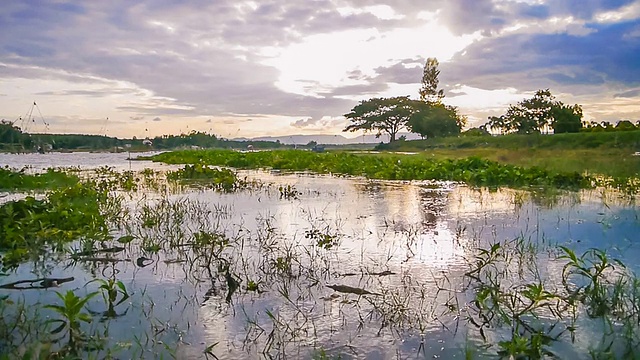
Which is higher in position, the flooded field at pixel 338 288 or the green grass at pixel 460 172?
the green grass at pixel 460 172

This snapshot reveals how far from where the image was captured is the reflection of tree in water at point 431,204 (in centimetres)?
874

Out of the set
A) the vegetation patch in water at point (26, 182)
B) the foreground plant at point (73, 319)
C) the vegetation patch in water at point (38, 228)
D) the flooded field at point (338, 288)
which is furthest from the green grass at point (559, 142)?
the foreground plant at point (73, 319)

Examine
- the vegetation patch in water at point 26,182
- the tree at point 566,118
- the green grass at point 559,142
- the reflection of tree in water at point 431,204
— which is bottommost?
the reflection of tree in water at point 431,204

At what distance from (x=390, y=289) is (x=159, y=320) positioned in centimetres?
223

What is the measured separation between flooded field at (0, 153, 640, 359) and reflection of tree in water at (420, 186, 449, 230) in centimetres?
11

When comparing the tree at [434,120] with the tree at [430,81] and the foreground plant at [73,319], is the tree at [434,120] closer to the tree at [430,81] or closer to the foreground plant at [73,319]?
the tree at [430,81]

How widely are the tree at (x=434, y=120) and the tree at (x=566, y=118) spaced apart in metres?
10.1

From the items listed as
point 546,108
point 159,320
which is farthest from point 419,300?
point 546,108

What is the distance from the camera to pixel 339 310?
4453 mm

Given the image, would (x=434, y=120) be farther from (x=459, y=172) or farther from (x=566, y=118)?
(x=459, y=172)

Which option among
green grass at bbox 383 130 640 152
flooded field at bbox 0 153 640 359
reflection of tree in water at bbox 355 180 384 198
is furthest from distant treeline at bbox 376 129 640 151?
flooded field at bbox 0 153 640 359

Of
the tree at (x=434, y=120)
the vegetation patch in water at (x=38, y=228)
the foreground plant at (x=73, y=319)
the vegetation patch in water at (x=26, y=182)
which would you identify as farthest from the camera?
the tree at (x=434, y=120)

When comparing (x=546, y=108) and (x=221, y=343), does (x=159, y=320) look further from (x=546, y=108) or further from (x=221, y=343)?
(x=546, y=108)

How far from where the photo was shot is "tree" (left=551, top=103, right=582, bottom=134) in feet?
131
